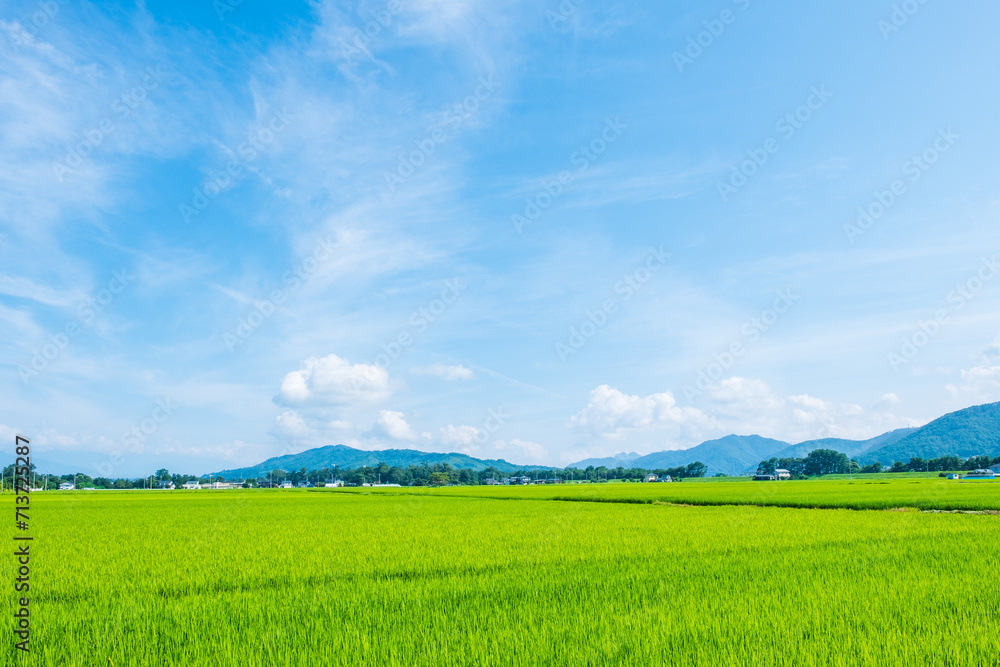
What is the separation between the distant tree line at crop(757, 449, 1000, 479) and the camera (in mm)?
159250

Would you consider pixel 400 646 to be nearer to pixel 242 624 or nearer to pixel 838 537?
pixel 242 624

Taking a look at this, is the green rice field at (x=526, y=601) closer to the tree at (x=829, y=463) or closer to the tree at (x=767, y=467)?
Answer: the tree at (x=829, y=463)

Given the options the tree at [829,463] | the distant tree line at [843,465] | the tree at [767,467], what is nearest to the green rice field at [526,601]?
the distant tree line at [843,465]

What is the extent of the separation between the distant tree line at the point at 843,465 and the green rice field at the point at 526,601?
594 feet

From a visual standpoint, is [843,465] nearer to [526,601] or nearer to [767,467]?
[767,467]

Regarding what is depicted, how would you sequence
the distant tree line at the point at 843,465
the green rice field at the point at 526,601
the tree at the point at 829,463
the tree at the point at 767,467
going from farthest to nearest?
the tree at the point at 767,467
the tree at the point at 829,463
the distant tree line at the point at 843,465
the green rice field at the point at 526,601

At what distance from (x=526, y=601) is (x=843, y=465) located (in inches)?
7974

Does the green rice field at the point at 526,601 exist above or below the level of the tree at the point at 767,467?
below

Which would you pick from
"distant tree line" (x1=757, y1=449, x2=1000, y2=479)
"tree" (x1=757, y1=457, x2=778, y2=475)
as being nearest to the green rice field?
"distant tree line" (x1=757, y1=449, x2=1000, y2=479)

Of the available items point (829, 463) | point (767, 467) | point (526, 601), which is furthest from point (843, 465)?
point (526, 601)

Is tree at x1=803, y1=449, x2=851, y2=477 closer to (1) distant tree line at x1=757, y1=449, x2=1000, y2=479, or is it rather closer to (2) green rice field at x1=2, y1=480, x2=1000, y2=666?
(1) distant tree line at x1=757, y1=449, x2=1000, y2=479

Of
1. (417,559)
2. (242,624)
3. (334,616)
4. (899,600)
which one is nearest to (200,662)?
(242,624)

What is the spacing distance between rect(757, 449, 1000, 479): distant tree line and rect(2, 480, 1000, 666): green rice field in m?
181

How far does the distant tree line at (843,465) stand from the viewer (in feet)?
522
